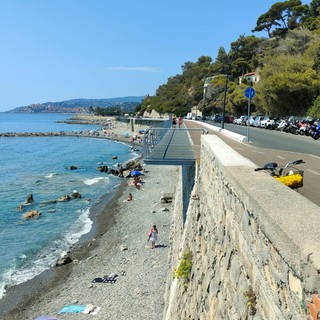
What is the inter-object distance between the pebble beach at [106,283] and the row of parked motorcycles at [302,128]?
38.4ft

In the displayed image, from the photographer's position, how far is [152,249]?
21.3 meters

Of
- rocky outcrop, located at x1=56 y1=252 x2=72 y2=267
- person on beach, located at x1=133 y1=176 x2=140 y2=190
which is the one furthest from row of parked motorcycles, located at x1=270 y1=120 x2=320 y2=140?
rocky outcrop, located at x1=56 y1=252 x2=72 y2=267

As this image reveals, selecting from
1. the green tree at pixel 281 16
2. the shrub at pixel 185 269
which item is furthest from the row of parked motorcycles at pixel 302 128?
the green tree at pixel 281 16

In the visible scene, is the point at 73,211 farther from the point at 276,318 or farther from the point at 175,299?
the point at 276,318

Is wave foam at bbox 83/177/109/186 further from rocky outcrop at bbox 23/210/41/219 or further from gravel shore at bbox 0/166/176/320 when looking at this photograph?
gravel shore at bbox 0/166/176/320

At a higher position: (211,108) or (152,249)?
(211,108)

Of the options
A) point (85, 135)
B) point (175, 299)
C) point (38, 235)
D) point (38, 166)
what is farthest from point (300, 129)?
point (85, 135)

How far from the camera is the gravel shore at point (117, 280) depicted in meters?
15.4

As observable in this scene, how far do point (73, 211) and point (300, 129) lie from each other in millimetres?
19757

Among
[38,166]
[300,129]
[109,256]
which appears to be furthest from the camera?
[38,166]

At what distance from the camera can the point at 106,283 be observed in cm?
1762

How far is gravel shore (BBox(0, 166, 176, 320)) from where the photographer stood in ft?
50.5

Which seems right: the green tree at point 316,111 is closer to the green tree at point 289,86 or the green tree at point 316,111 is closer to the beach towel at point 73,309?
the green tree at point 289,86

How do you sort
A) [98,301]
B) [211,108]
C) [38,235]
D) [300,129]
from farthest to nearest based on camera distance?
1. [211,108]
2. [300,129]
3. [38,235]
4. [98,301]
